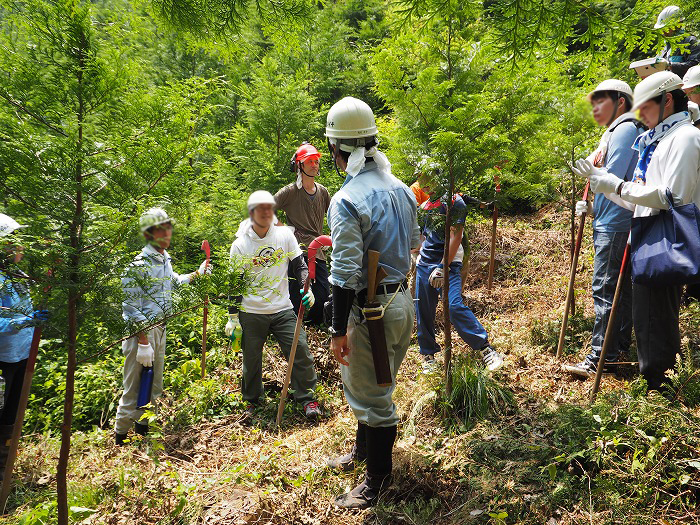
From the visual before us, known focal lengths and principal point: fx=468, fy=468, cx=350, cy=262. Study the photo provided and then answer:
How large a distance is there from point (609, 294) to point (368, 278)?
2620 millimetres

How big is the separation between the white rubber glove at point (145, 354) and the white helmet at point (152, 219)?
235 centimetres

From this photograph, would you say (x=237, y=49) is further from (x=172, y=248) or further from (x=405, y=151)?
(x=172, y=248)

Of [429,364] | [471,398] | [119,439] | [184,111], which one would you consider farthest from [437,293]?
[119,439]

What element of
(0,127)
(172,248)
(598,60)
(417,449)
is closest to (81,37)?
(0,127)

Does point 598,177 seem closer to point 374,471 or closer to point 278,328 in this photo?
point 374,471

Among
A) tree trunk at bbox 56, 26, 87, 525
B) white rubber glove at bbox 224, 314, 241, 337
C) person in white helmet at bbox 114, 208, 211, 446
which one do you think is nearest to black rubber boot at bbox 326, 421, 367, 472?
white rubber glove at bbox 224, 314, 241, 337

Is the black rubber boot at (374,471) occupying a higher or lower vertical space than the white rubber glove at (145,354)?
lower

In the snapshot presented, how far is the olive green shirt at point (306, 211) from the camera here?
11.8 ft

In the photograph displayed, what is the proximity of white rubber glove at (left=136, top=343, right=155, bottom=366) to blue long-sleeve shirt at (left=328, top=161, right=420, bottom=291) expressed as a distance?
2389 mm

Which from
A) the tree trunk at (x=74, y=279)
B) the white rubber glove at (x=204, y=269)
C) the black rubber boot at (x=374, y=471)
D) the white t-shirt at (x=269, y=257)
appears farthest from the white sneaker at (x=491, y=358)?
the tree trunk at (x=74, y=279)

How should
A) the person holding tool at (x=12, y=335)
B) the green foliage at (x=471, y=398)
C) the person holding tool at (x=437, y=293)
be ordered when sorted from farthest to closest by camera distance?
1. the person holding tool at (x=437, y=293)
2. the green foliage at (x=471, y=398)
3. the person holding tool at (x=12, y=335)

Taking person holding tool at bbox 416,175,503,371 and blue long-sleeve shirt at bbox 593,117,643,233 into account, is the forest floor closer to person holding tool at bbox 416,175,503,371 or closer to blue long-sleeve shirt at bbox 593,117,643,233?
person holding tool at bbox 416,175,503,371

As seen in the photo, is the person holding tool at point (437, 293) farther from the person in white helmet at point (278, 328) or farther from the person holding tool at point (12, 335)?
the person holding tool at point (12, 335)

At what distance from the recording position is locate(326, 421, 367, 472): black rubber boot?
362 centimetres
